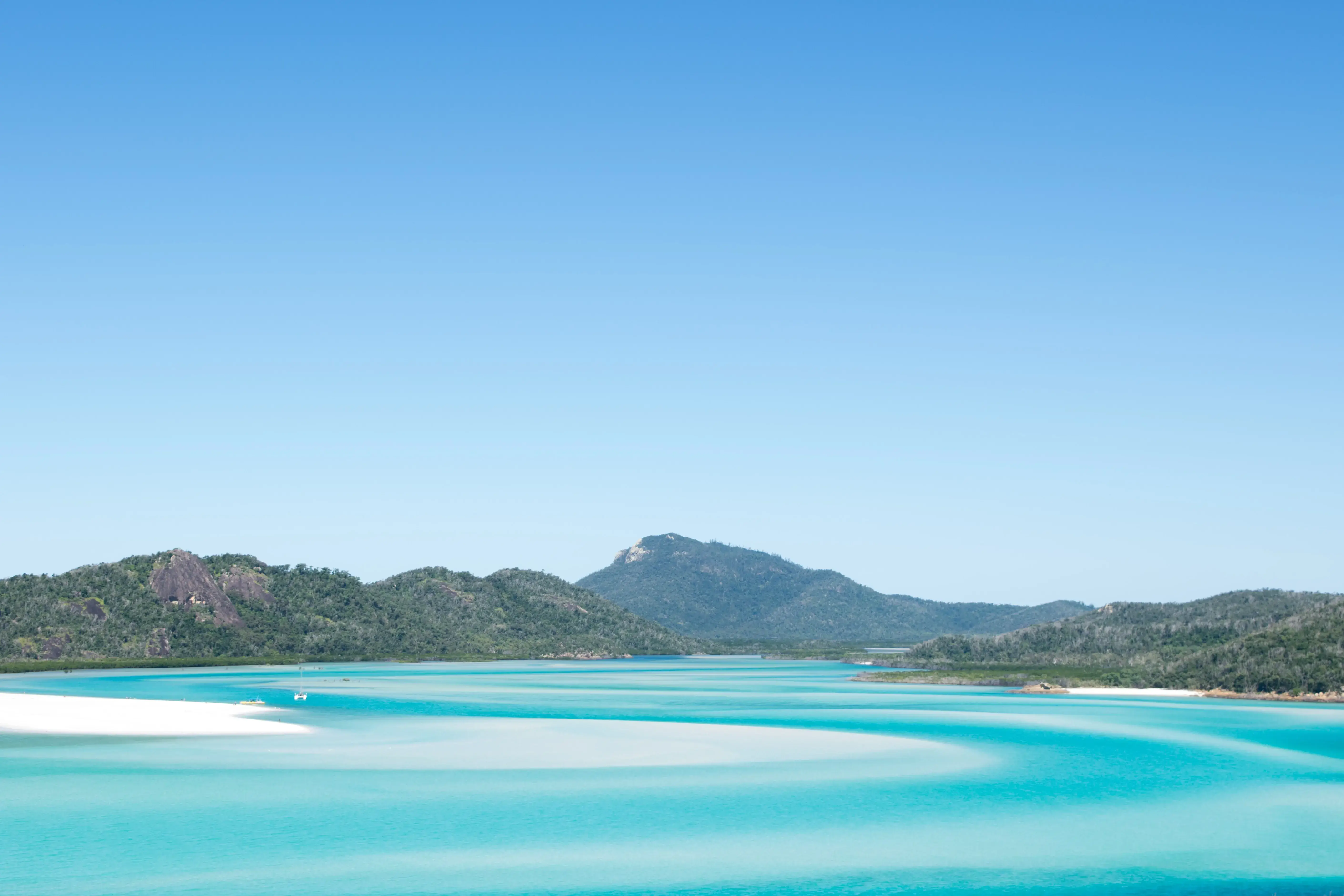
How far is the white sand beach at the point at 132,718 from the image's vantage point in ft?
237

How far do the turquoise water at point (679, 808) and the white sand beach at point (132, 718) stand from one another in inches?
129

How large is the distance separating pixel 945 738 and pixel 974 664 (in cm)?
10105

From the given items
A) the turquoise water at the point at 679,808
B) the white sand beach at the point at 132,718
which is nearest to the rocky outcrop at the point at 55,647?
the white sand beach at the point at 132,718

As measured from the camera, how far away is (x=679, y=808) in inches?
1836

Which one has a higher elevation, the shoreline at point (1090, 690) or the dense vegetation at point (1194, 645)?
the dense vegetation at point (1194, 645)

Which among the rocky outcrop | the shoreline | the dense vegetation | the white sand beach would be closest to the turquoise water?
the white sand beach

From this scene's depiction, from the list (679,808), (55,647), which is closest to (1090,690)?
(679,808)

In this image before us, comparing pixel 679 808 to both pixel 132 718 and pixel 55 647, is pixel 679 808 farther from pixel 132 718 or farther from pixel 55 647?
pixel 55 647

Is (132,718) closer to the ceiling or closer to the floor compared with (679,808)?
closer to the ceiling

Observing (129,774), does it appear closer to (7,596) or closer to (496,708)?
(496,708)

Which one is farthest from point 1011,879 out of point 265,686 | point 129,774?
point 265,686

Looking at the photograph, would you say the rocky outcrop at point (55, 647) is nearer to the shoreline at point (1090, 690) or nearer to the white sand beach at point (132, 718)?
the white sand beach at point (132, 718)

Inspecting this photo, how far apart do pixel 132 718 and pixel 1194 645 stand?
12565 centimetres

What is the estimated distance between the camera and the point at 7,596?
609 ft
